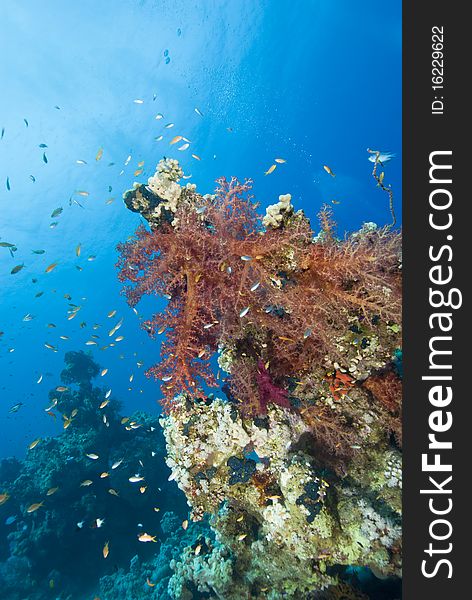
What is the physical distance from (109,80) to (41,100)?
10085 millimetres

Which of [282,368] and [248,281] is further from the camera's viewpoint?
[282,368]

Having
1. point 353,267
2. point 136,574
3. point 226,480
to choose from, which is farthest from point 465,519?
point 136,574

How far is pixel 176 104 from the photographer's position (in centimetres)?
5834

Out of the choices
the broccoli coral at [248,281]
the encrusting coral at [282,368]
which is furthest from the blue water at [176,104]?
the broccoli coral at [248,281]

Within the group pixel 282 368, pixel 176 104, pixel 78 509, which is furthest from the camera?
pixel 176 104

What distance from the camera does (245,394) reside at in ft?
21.5

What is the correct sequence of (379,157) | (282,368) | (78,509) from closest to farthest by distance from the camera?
1. (282,368)
2. (379,157)
3. (78,509)

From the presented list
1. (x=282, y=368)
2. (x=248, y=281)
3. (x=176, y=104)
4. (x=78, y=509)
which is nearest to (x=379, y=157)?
(x=248, y=281)

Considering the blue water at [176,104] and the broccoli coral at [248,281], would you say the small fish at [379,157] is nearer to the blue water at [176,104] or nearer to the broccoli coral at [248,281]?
the broccoli coral at [248,281]

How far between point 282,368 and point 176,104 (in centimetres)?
6357

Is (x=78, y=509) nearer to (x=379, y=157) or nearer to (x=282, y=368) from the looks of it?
(x=282, y=368)

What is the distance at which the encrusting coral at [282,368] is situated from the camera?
17.9ft

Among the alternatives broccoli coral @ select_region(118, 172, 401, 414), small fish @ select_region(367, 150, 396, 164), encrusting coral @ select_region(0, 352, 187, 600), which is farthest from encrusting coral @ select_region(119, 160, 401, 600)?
encrusting coral @ select_region(0, 352, 187, 600)

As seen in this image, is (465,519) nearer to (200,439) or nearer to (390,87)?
(200,439)
